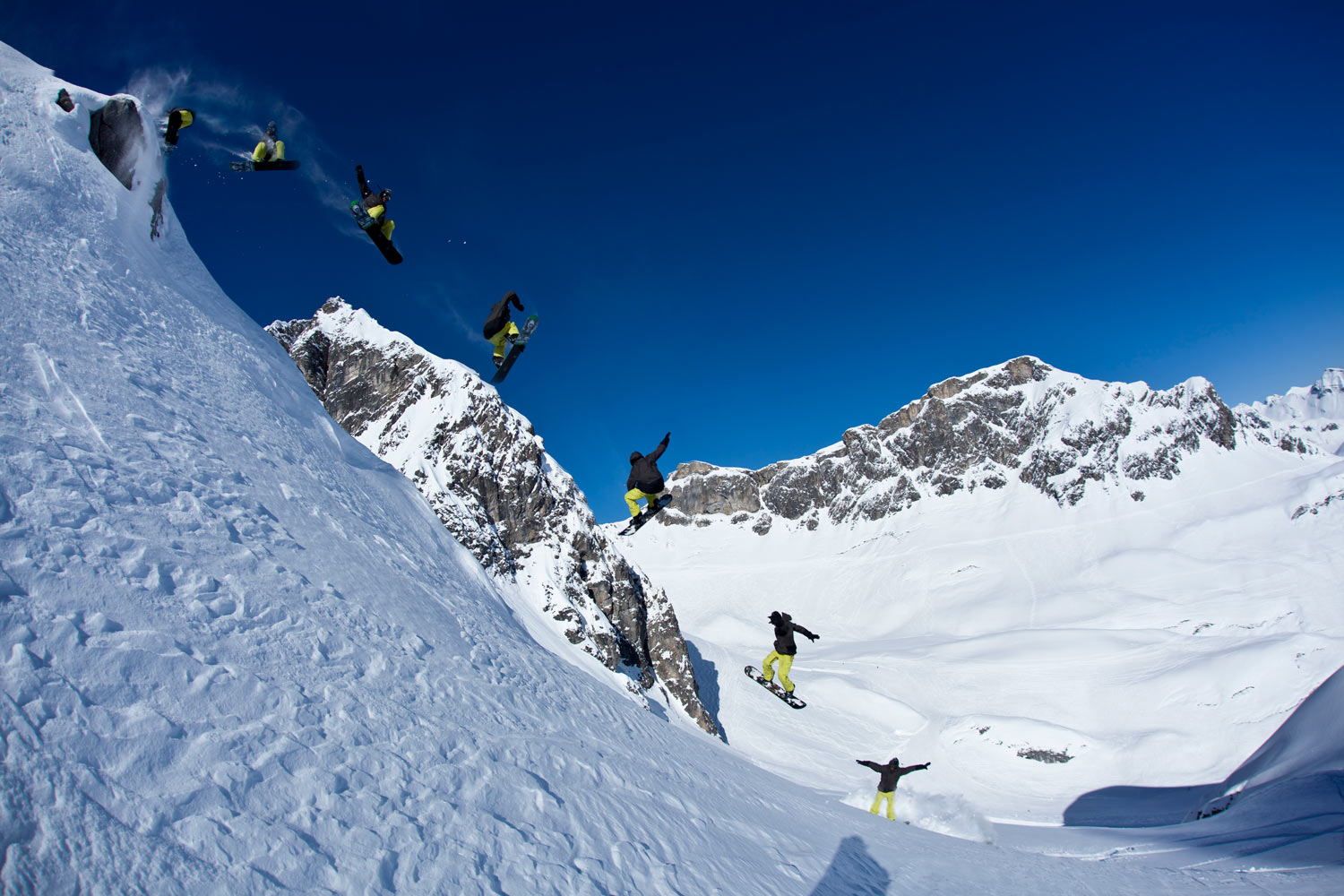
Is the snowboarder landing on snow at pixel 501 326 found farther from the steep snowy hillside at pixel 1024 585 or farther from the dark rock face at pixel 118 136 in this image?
A: the steep snowy hillside at pixel 1024 585

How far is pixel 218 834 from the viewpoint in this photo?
3967mm

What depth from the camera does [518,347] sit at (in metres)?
17.0

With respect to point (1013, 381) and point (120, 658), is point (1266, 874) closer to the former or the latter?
point (120, 658)

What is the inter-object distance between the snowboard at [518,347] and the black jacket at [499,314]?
0.80 metres

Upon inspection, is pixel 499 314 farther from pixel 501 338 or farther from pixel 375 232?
pixel 375 232

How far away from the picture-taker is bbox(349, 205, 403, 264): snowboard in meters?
16.4

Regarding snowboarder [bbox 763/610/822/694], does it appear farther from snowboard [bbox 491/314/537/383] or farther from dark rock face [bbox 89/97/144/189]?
dark rock face [bbox 89/97/144/189]

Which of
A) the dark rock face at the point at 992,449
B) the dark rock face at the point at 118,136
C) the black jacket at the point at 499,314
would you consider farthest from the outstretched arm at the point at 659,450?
the dark rock face at the point at 992,449

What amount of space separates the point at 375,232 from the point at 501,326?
477 centimetres

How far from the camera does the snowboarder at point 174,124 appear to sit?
16656 millimetres

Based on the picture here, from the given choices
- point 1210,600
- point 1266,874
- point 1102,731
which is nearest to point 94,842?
point 1266,874

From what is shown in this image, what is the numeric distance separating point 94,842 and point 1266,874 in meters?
12.3

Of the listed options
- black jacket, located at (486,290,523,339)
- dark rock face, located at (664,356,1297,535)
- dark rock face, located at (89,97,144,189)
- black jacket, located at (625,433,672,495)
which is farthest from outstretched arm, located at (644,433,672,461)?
dark rock face, located at (664,356,1297,535)

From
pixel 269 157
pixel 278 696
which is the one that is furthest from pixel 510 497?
pixel 278 696
